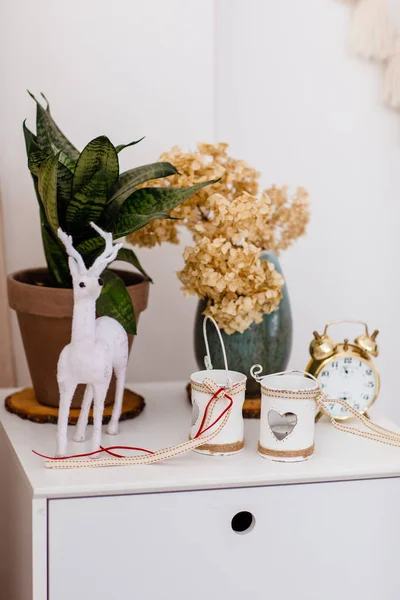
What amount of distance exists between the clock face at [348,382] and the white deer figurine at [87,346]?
14.4 inches

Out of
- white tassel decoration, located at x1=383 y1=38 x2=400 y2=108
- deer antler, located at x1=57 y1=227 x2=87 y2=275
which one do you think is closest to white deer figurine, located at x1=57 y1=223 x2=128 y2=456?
deer antler, located at x1=57 y1=227 x2=87 y2=275

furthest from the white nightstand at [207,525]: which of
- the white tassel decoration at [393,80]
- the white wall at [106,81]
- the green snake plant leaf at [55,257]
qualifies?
the white tassel decoration at [393,80]

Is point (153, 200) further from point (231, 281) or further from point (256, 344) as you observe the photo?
point (256, 344)

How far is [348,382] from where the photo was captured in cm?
129

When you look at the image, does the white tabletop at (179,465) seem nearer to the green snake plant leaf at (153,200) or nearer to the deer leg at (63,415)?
the deer leg at (63,415)

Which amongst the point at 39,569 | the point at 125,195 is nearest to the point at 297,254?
the point at 125,195

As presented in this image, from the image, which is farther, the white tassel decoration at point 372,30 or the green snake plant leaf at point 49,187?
the white tassel decoration at point 372,30

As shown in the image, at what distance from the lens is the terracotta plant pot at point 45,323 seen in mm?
1193

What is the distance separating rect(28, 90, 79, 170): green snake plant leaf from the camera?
1208 millimetres

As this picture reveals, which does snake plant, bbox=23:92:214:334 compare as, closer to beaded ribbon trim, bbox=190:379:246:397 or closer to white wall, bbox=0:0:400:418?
beaded ribbon trim, bbox=190:379:246:397

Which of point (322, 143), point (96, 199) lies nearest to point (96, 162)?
point (96, 199)

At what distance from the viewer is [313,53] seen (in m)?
1.67

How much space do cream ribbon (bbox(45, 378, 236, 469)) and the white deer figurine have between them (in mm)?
35

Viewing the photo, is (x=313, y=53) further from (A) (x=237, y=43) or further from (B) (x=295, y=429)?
(B) (x=295, y=429)
